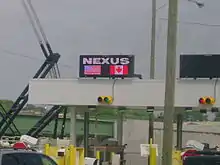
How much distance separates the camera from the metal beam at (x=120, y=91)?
24.6 metres

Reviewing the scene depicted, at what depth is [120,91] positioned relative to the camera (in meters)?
25.6

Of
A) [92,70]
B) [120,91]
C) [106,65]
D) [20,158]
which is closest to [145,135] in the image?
[120,91]

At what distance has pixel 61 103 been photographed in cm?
2648

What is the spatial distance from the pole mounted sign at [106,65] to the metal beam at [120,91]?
346 millimetres

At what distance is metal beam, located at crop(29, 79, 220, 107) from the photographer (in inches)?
970

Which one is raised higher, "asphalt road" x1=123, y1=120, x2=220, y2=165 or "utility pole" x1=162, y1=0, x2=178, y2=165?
"utility pole" x1=162, y1=0, x2=178, y2=165

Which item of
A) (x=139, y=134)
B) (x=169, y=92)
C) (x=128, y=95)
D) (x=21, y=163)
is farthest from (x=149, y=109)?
(x=139, y=134)

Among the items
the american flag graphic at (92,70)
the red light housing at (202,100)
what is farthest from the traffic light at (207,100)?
the american flag graphic at (92,70)

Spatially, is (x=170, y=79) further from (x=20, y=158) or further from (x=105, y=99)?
(x=105, y=99)

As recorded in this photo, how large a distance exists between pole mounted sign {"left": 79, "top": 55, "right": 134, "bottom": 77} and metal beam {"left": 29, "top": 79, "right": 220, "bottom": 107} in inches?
13.6

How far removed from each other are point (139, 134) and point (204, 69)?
1057 inches

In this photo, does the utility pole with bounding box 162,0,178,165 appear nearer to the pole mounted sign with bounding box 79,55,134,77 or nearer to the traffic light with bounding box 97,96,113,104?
the pole mounted sign with bounding box 79,55,134,77

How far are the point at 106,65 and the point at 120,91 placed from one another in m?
1.25

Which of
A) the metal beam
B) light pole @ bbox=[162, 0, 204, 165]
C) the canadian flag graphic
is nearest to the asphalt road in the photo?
the metal beam
